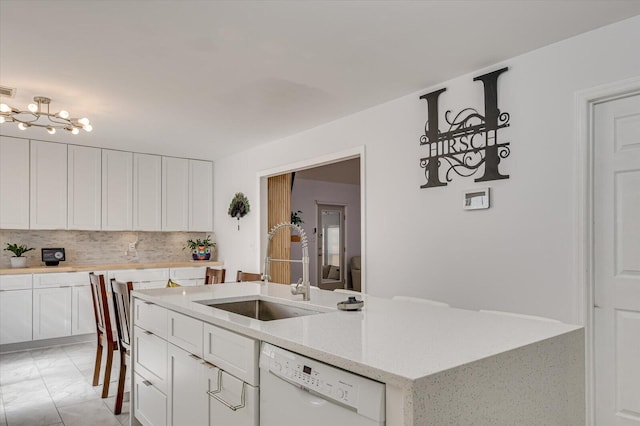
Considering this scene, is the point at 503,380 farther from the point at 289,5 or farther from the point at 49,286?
the point at 49,286

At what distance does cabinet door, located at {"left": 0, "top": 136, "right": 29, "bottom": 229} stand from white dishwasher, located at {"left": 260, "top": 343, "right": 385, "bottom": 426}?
5.22 m

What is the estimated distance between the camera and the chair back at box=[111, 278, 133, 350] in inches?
123

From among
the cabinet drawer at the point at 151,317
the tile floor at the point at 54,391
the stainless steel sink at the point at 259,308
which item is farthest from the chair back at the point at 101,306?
the stainless steel sink at the point at 259,308

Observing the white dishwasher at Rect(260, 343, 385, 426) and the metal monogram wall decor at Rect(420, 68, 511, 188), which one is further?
the metal monogram wall decor at Rect(420, 68, 511, 188)

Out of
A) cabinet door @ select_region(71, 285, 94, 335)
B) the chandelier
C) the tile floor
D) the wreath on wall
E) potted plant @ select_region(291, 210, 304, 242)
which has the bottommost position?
the tile floor

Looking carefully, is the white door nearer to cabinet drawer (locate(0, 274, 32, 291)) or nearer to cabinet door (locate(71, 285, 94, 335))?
cabinet door (locate(71, 285, 94, 335))

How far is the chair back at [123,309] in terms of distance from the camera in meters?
3.12

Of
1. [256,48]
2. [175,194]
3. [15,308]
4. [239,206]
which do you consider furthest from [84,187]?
[256,48]

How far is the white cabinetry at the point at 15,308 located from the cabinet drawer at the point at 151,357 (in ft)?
10.4

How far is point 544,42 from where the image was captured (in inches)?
110

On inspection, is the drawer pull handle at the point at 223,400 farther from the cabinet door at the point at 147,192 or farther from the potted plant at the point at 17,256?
the cabinet door at the point at 147,192

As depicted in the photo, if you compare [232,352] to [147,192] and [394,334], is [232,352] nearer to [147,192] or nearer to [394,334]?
[394,334]

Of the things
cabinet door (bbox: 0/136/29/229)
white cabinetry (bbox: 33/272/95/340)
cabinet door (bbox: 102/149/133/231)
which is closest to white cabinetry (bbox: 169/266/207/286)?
cabinet door (bbox: 102/149/133/231)

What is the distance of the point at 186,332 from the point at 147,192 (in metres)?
4.75
